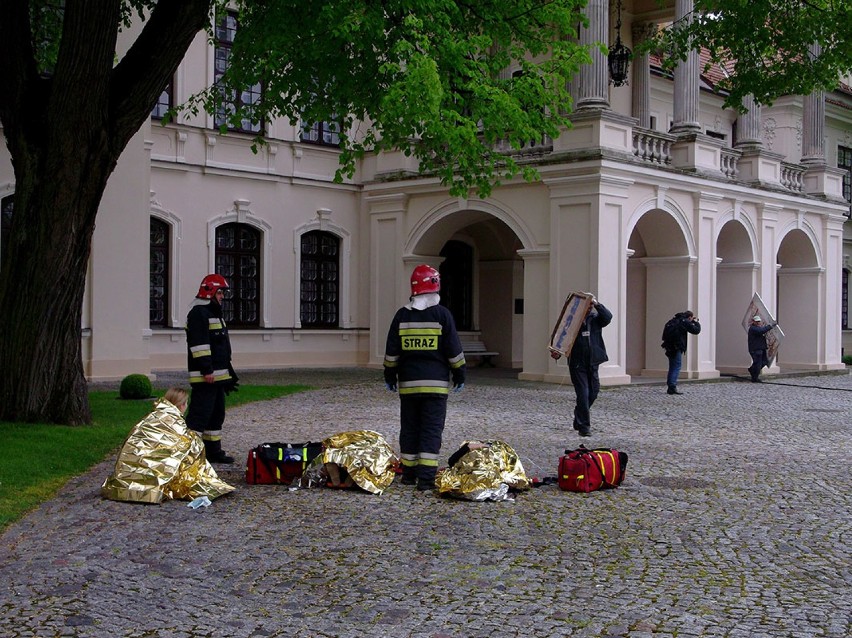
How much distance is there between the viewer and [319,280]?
25.7 metres

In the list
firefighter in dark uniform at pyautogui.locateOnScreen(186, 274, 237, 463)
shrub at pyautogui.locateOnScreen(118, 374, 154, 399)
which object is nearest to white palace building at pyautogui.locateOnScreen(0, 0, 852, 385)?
shrub at pyautogui.locateOnScreen(118, 374, 154, 399)

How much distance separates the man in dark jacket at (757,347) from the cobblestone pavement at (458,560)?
12.6 metres

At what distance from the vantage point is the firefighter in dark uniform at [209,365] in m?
10.2

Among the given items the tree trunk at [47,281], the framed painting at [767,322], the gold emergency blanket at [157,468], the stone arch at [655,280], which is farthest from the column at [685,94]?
the gold emergency blanket at [157,468]

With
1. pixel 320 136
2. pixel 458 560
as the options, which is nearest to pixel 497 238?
pixel 320 136

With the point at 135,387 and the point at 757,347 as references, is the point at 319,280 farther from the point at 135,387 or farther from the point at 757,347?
the point at 757,347

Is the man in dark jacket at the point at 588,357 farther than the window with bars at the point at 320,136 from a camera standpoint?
No

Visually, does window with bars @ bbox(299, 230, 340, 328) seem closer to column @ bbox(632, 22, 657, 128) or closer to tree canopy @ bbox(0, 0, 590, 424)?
column @ bbox(632, 22, 657, 128)

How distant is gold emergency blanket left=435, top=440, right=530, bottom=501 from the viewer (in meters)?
8.89

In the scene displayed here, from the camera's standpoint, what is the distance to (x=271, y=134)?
24.6 metres

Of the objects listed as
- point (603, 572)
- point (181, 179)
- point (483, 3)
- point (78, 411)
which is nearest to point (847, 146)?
point (181, 179)

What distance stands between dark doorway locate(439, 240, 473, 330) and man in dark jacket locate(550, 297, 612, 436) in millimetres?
13242

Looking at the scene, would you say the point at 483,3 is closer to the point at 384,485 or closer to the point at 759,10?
the point at 759,10

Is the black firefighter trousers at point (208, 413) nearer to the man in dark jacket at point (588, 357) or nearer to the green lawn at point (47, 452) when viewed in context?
the green lawn at point (47, 452)
